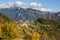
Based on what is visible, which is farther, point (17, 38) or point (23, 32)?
point (23, 32)

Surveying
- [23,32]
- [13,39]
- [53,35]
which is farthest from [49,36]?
[13,39]

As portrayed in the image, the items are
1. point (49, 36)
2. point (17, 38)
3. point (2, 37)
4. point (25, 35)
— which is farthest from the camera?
point (49, 36)

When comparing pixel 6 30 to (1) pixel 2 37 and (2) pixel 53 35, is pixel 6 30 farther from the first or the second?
(2) pixel 53 35

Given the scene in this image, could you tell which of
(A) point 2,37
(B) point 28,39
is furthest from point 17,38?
(A) point 2,37

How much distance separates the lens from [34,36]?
106125mm

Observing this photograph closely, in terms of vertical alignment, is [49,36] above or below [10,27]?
below

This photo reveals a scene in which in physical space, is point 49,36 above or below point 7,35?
below

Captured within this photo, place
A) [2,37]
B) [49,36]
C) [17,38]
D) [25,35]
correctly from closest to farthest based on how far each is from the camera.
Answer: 1. [2,37]
2. [17,38]
3. [25,35]
4. [49,36]

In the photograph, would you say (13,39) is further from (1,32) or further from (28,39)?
(28,39)

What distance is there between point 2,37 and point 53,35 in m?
71.1

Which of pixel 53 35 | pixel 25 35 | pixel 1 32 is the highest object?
pixel 1 32

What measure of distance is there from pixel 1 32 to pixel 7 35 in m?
5.40

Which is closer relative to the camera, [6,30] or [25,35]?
[6,30]

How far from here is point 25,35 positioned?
11569 centimetres
